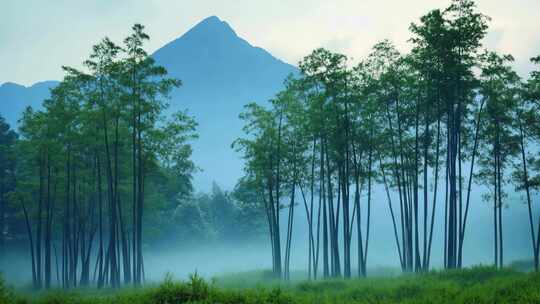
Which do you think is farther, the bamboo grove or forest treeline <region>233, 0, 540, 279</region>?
the bamboo grove

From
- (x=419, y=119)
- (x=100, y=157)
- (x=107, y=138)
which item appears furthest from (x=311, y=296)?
(x=100, y=157)

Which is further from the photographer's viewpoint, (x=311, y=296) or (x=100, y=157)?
(x=100, y=157)

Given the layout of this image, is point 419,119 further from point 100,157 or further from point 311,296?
point 100,157

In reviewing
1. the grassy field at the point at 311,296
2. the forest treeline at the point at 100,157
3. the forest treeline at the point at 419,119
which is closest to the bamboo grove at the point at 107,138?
the forest treeline at the point at 100,157

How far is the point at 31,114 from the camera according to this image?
31359 millimetres

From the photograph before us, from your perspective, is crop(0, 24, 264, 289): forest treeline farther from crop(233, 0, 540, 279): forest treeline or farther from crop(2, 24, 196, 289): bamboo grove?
crop(233, 0, 540, 279): forest treeline

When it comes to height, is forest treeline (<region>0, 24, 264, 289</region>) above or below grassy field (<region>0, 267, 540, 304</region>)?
above

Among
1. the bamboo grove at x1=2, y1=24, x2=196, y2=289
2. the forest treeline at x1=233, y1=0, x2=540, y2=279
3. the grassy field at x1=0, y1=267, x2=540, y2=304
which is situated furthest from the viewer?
the bamboo grove at x1=2, y1=24, x2=196, y2=289

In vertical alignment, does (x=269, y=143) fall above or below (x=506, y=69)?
below

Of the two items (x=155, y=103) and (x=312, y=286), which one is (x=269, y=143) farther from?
(x=312, y=286)

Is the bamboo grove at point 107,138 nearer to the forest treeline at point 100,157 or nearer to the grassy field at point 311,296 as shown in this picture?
the forest treeline at point 100,157

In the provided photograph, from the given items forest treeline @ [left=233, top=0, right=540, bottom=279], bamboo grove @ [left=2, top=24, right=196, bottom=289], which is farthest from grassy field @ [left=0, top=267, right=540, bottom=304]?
bamboo grove @ [left=2, top=24, right=196, bottom=289]

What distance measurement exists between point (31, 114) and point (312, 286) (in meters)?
22.6

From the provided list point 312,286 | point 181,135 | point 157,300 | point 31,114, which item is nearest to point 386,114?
point 312,286
